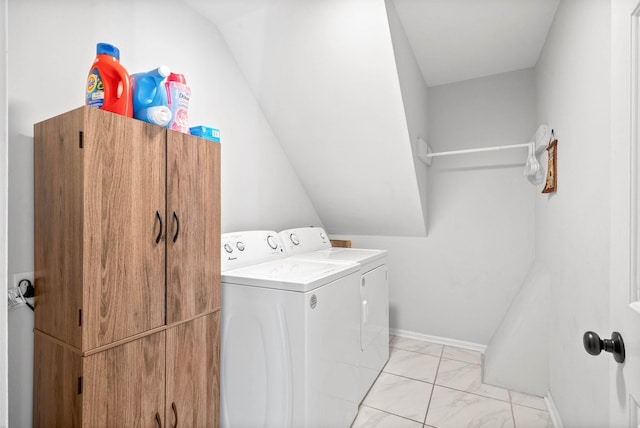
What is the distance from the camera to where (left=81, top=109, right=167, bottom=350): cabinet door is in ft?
3.33

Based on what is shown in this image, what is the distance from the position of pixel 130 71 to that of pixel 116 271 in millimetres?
1086

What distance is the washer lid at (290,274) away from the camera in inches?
55.8

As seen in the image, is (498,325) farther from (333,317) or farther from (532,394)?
(333,317)

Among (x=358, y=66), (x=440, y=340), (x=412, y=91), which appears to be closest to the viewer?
(x=358, y=66)

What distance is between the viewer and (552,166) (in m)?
1.87

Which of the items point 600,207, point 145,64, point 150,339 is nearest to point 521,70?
point 600,207

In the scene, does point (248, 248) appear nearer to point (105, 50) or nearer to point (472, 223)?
point (105, 50)

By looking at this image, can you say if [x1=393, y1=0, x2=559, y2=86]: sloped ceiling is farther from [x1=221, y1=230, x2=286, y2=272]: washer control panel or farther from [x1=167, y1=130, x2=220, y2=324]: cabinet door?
[x1=221, y1=230, x2=286, y2=272]: washer control panel

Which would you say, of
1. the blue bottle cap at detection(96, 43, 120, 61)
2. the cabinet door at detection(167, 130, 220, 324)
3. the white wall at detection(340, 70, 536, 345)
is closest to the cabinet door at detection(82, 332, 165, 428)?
the cabinet door at detection(167, 130, 220, 324)

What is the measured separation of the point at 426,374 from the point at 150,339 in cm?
208

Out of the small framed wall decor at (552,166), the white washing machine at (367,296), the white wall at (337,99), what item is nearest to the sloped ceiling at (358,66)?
the white wall at (337,99)

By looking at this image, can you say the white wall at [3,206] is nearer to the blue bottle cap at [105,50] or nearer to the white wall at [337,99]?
the blue bottle cap at [105,50]

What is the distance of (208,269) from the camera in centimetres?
144

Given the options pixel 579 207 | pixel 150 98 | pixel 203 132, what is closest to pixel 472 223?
pixel 579 207
